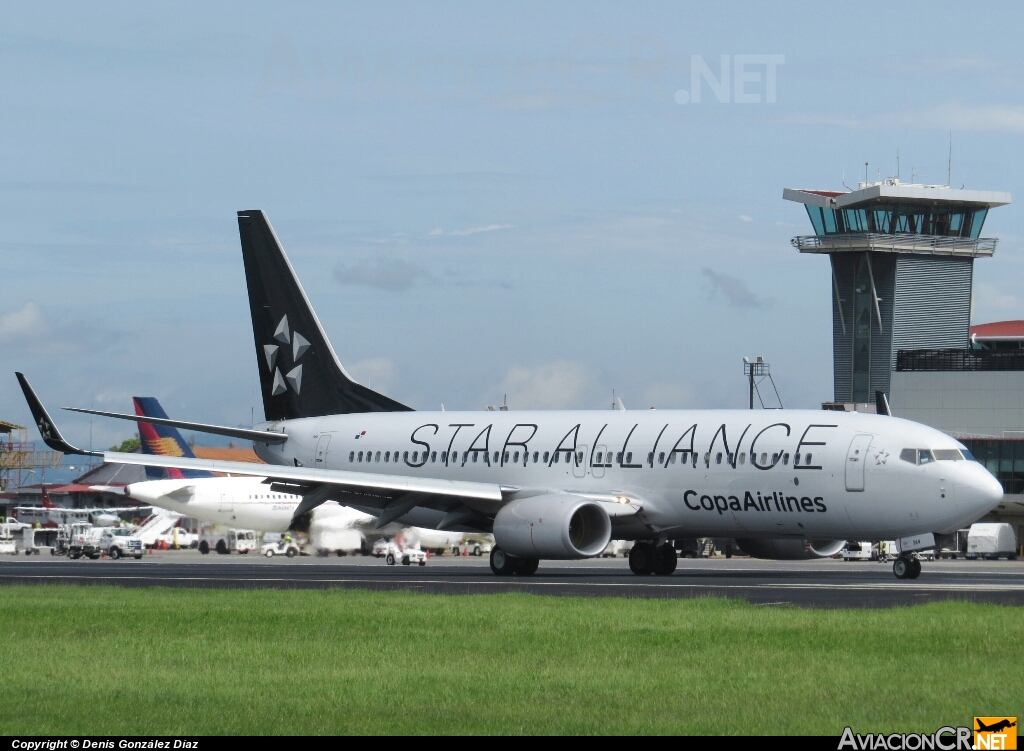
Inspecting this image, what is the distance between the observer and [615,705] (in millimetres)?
13344

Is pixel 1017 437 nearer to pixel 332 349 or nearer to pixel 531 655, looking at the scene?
pixel 332 349

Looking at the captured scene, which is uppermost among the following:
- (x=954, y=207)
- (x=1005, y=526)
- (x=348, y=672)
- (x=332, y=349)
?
(x=954, y=207)

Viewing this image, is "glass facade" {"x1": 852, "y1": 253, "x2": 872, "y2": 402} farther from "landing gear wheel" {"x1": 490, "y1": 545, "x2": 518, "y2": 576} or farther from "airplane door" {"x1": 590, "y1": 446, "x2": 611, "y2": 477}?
"landing gear wheel" {"x1": 490, "y1": 545, "x2": 518, "y2": 576}

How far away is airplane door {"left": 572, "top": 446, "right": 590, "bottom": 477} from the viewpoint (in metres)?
41.8

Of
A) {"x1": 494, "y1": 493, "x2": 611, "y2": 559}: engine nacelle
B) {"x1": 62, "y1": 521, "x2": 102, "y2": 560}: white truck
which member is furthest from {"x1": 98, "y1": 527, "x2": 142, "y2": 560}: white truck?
{"x1": 494, "y1": 493, "x2": 611, "y2": 559}: engine nacelle

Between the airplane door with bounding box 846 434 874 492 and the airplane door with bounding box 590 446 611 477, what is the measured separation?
7.05 metres

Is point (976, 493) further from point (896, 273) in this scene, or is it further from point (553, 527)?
point (896, 273)

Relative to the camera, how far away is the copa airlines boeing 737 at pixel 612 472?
3669cm

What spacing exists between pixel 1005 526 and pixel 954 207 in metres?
43.5

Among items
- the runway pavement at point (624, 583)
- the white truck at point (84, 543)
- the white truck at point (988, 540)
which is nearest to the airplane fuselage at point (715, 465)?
the runway pavement at point (624, 583)

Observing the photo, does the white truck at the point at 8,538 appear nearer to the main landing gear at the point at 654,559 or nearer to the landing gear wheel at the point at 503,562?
the landing gear wheel at the point at 503,562

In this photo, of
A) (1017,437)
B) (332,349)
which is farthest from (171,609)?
(1017,437)

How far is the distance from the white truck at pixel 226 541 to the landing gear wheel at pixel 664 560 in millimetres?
46144

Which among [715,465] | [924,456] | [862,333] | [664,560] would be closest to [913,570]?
[924,456]
